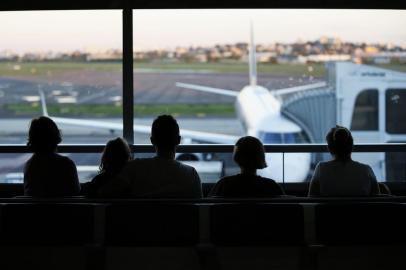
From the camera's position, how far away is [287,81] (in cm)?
2377

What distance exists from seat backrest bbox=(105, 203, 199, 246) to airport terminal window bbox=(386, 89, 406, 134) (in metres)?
19.6

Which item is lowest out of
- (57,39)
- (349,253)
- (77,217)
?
(349,253)

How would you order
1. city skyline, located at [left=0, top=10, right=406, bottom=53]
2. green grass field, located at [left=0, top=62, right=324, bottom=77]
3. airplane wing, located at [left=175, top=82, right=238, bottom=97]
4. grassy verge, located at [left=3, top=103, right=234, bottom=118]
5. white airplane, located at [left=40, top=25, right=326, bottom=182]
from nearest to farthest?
city skyline, located at [left=0, top=10, right=406, bottom=53] < green grass field, located at [left=0, top=62, right=324, bottom=77] < white airplane, located at [left=40, top=25, right=326, bottom=182] < grassy verge, located at [left=3, top=103, right=234, bottom=118] < airplane wing, located at [left=175, top=82, right=238, bottom=97]

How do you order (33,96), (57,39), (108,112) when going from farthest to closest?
(108,112) < (33,96) < (57,39)

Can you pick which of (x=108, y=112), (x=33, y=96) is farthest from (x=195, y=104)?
(x=33, y=96)

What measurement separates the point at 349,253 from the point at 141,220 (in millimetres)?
849

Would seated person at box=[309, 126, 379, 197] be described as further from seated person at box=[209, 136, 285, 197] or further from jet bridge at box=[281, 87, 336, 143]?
jet bridge at box=[281, 87, 336, 143]

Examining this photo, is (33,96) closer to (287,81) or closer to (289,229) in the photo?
(287,81)

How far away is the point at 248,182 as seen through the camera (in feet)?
9.70

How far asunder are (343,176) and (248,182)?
557 millimetres

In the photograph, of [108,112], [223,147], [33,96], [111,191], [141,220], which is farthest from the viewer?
[108,112]

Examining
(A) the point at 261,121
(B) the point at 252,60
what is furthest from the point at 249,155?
(B) the point at 252,60

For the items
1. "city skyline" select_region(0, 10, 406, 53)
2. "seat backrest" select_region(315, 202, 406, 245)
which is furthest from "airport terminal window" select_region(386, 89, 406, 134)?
"seat backrest" select_region(315, 202, 406, 245)

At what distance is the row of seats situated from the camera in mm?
2523
